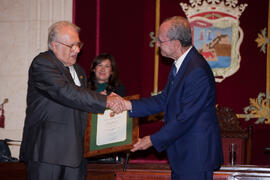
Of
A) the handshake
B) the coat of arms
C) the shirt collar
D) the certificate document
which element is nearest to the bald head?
the shirt collar

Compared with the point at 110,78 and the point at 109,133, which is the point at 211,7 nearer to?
the point at 110,78

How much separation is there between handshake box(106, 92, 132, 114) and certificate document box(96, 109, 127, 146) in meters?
0.05

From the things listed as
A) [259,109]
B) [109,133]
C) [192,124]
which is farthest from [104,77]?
[259,109]

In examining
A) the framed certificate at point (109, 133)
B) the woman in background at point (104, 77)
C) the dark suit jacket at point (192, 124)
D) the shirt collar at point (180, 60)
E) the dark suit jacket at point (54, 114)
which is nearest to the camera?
the dark suit jacket at point (192, 124)

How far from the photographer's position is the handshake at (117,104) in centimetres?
342

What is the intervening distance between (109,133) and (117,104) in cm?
26

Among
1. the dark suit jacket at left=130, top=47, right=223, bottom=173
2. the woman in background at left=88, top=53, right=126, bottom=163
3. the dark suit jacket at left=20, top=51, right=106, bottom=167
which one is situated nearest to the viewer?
the dark suit jacket at left=130, top=47, right=223, bottom=173

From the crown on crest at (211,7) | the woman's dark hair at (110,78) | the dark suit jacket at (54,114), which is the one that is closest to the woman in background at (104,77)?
the woman's dark hair at (110,78)

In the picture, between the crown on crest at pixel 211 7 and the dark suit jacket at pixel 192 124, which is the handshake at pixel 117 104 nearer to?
the dark suit jacket at pixel 192 124

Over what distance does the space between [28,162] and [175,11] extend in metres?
3.66

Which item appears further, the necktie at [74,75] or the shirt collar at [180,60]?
the necktie at [74,75]

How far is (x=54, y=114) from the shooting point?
306 centimetres

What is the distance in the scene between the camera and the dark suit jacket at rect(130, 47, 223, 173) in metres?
2.85

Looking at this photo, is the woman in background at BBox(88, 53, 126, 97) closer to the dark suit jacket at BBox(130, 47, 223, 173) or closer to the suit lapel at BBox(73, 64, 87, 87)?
the suit lapel at BBox(73, 64, 87, 87)
